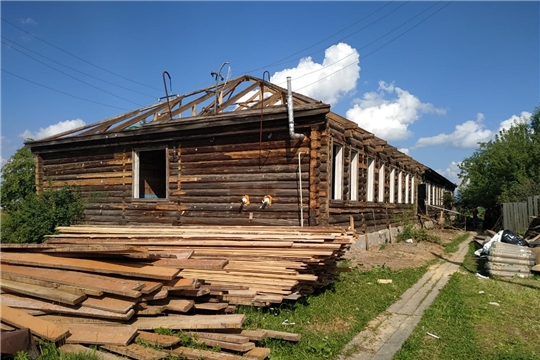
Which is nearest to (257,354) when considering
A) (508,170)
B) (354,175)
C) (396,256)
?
(396,256)

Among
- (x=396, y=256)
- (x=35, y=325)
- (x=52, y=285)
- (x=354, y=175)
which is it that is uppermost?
(x=354, y=175)

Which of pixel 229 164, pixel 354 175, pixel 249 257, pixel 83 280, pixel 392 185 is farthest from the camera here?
pixel 392 185

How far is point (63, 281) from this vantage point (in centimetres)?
489

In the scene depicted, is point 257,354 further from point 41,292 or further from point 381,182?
point 381,182

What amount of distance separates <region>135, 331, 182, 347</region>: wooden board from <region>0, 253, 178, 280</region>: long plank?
0.69m

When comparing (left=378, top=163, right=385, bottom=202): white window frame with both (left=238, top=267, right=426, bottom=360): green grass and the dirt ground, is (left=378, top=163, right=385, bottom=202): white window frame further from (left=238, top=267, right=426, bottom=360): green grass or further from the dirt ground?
(left=238, top=267, right=426, bottom=360): green grass

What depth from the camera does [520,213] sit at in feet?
60.0

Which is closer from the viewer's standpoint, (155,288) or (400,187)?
(155,288)

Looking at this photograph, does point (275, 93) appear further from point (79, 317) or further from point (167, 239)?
point (79, 317)

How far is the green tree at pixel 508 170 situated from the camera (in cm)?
2298

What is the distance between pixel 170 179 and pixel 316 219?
16.3ft

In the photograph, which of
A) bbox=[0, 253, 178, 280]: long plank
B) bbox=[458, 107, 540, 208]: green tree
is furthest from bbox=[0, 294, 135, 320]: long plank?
bbox=[458, 107, 540, 208]: green tree

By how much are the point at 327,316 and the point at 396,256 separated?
7615 millimetres

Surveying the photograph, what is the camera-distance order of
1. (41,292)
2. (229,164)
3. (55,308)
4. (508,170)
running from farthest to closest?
(508,170), (229,164), (41,292), (55,308)
